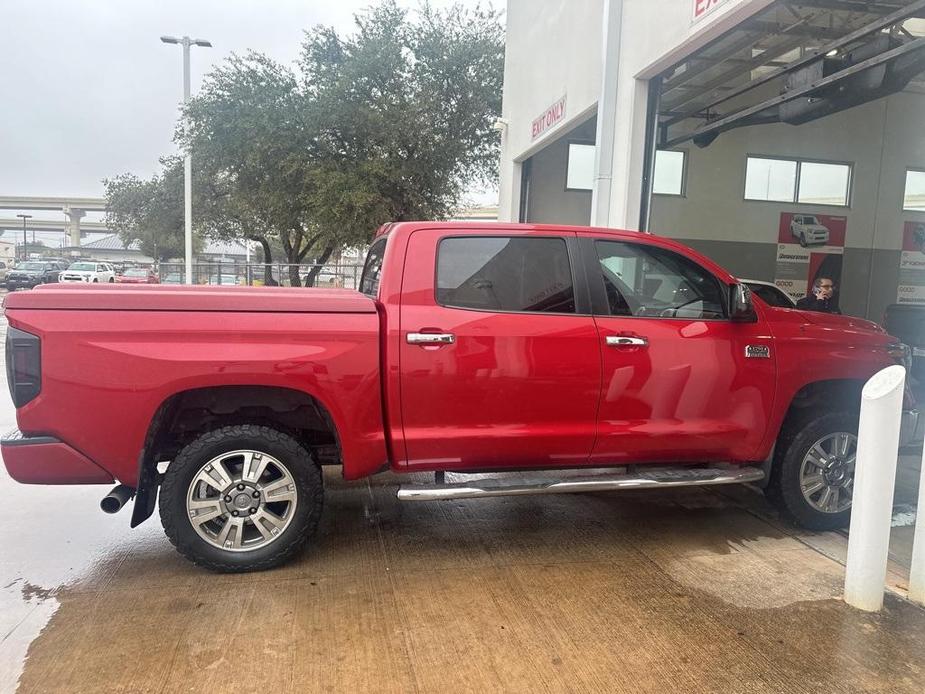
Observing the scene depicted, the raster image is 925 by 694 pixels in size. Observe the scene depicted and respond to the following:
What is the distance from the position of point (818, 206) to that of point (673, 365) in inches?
552

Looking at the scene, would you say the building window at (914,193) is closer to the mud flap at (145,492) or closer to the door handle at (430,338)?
the door handle at (430,338)

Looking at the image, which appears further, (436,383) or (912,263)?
(912,263)

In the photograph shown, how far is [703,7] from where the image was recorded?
6.73m

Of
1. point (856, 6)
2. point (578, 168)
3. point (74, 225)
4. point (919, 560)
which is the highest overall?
point (74, 225)

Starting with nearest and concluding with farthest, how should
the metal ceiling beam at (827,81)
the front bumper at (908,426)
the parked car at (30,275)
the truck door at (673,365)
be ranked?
1. the truck door at (673,365)
2. the front bumper at (908,426)
3. the metal ceiling beam at (827,81)
4. the parked car at (30,275)

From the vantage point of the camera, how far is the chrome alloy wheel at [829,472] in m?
4.62

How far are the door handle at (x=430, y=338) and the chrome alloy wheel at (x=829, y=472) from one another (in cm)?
262

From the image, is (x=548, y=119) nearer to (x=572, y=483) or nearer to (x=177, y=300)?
(x=572, y=483)

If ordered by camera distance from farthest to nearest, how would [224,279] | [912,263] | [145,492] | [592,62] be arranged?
[224,279]
[912,263]
[592,62]
[145,492]

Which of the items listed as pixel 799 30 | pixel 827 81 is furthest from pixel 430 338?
pixel 799 30

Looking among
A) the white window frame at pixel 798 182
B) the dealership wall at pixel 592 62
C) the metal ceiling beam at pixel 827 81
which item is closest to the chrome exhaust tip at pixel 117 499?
the dealership wall at pixel 592 62

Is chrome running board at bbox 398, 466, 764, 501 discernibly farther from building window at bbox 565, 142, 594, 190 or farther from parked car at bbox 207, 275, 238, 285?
parked car at bbox 207, 275, 238, 285

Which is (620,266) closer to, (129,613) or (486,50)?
(129,613)

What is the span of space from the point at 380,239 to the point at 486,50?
639 inches
